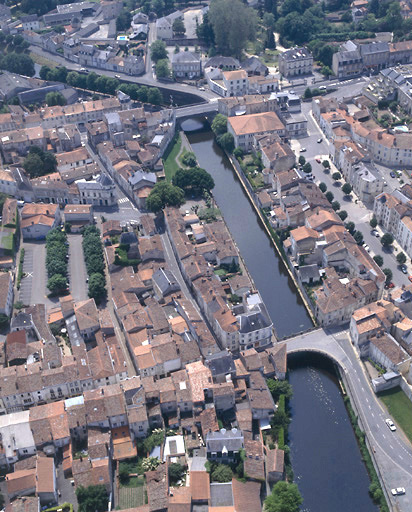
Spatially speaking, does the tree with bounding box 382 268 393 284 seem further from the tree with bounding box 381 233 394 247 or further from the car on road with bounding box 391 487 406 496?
the car on road with bounding box 391 487 406 496

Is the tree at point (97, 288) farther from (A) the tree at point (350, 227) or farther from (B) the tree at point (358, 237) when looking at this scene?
(B) the tree at point (358, 237)

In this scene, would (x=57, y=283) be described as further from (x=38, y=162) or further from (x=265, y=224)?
(x=265, y=224)

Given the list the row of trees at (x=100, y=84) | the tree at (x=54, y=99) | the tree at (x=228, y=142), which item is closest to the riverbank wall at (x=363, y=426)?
the tree at (x=228, y=142)

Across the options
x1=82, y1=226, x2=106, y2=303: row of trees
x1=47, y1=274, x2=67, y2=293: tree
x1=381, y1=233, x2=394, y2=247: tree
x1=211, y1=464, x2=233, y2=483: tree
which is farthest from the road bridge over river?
x1=47, y1=274, x2=67, y2=293: tree

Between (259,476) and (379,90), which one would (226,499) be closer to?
(259,476)

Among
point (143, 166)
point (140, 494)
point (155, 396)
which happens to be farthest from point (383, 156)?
point (140, 494)
